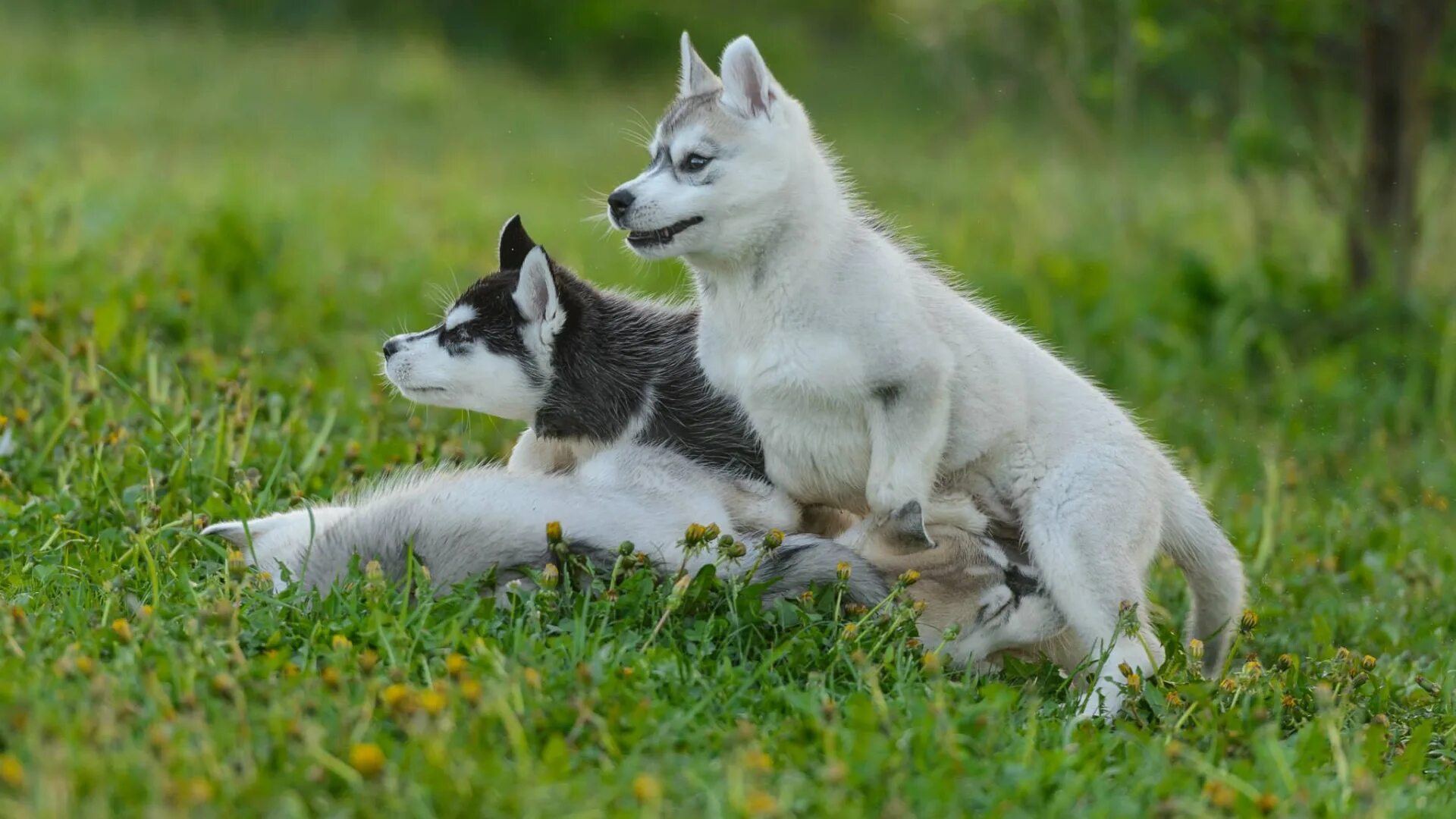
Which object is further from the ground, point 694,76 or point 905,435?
point 694,76

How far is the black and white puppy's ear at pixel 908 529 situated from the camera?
14.4 feet

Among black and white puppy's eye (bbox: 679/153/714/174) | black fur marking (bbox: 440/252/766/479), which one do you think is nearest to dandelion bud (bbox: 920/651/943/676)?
black fur marking (bbox: 440/252/766/479)

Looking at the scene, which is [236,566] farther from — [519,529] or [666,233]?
[666,233]

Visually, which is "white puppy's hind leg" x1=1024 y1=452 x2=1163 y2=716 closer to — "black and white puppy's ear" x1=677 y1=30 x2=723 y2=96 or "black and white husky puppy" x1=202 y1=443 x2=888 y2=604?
"black and white husky puppy" x1=202 y1=443 x2=888 y2=604

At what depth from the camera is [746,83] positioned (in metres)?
4.63

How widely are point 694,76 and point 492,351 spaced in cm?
105

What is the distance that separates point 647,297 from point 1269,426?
4.01 meters

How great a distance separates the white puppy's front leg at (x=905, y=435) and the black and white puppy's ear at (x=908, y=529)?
2 cm

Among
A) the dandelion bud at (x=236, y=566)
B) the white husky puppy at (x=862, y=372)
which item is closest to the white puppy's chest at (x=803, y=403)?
the white husky puppy at (x=862, y=372)

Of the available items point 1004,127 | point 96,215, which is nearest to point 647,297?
point 96,215

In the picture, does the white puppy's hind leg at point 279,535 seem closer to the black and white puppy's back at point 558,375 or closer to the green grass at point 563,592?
the green grass at point 563,592

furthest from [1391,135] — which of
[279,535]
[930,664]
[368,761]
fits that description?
[368,761]

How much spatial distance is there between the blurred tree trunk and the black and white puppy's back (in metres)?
5.67

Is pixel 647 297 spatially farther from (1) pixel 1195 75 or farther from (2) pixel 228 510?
(1) pixel 1195 75
